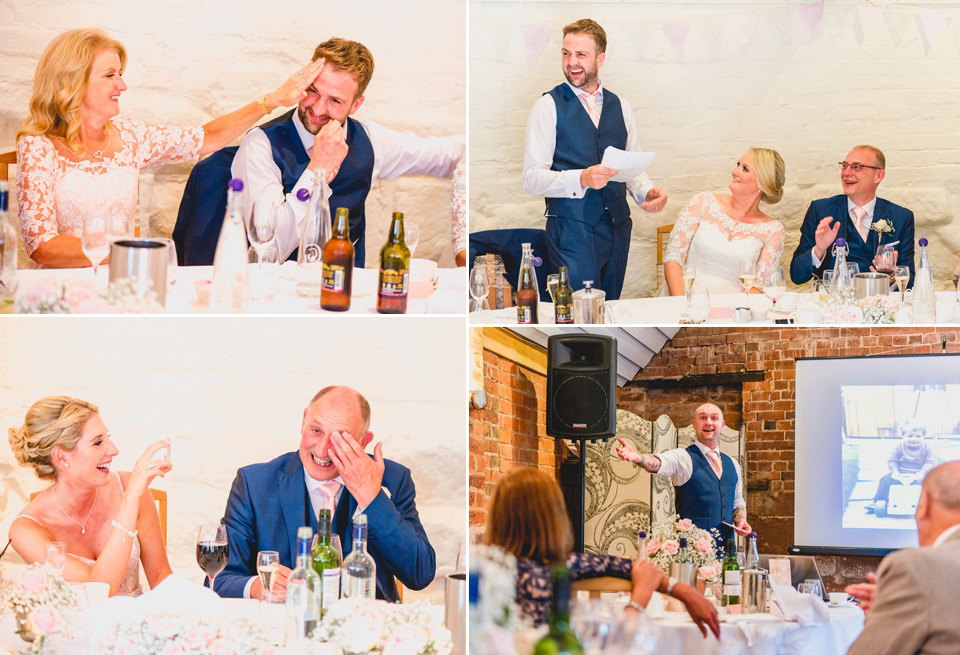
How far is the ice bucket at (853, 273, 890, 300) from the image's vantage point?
350 centimetres

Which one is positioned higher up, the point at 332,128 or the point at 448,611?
the point at 332,128

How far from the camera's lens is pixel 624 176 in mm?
3629

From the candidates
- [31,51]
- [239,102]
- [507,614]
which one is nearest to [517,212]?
[239,102]

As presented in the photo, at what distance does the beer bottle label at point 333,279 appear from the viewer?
2.98 metres

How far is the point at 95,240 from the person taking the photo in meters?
2.95

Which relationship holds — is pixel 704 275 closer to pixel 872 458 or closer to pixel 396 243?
pixel 872 458

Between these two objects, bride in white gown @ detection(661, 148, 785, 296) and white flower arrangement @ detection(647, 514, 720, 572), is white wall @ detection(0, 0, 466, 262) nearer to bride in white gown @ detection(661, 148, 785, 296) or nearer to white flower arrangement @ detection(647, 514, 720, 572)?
bride in white gown @ detection(661, 148, 785, 296)

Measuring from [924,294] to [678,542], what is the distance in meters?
1.26

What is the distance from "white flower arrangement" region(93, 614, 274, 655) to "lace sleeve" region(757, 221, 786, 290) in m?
2.07

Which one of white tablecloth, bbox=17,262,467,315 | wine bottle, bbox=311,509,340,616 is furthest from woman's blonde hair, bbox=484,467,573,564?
white tablecloth, bbox=17,262,467,315

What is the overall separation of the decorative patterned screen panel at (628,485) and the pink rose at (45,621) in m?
1.67

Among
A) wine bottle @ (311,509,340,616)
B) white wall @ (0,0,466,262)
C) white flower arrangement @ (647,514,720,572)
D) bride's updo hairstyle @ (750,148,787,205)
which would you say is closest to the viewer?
wine bottle @ (311,509,340,616)

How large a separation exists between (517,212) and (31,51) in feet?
5.96

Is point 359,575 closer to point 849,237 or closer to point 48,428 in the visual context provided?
point 48,428
